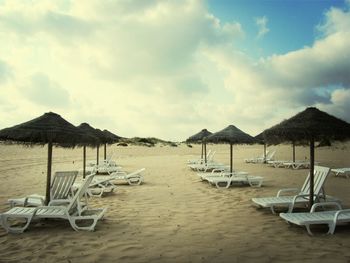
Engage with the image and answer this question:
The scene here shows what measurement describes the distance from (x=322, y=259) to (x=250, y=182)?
21.7 feet

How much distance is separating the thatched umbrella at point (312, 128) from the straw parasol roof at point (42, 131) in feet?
13.5

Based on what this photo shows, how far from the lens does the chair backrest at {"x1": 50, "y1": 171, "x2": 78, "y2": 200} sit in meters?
6.62

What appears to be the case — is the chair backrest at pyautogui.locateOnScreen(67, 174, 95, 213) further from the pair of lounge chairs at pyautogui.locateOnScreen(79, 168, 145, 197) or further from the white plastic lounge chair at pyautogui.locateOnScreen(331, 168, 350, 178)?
the white plastic lounge chair at pyautogui.locateOnScreen(331, 168, 350, 178)

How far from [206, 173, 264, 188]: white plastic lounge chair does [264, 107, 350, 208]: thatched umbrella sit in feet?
12.5

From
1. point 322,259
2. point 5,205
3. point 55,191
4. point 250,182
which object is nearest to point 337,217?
point 322,259

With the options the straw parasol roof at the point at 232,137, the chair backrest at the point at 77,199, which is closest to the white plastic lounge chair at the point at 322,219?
the chair backrest at the point at 77,199

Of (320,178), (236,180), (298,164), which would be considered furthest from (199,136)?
(320,178)

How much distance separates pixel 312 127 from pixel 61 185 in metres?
4.79

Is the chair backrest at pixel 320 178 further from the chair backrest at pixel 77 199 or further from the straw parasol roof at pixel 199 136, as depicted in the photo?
the straw parasol roof at pixel 199 136

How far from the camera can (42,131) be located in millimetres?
6555

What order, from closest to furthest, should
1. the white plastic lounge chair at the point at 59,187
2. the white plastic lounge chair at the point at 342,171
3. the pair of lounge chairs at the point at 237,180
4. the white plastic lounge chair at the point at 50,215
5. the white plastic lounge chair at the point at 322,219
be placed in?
the white plastic lounge chair at the point at 322,219 → the white plastic lounge chair at the point at 50,215 → the white plastic lounge chair at the point at 59,187 → the pair of lounge chairs at the point at 237,180 → the white plastic lounge chair at the point at 342,171

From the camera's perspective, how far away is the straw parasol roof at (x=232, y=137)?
12.7 metres

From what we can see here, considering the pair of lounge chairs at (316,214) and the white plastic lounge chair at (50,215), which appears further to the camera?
the white plastic lounge chair at (50,215)

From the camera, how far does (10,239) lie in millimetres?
5316
